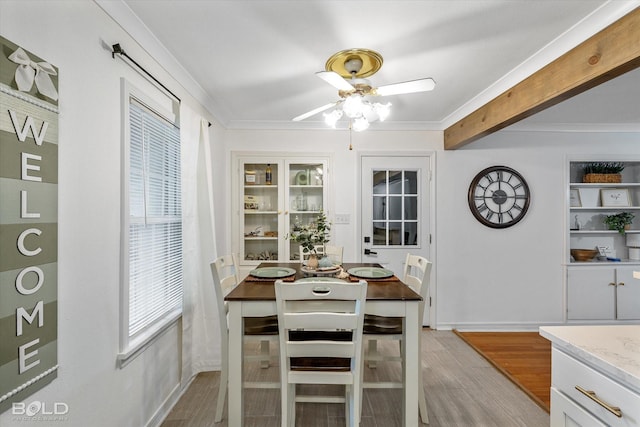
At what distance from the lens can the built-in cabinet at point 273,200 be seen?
367 centimetres

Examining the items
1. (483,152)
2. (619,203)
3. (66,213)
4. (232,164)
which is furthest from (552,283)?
(66,213)

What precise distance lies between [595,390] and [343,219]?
9.35 feet

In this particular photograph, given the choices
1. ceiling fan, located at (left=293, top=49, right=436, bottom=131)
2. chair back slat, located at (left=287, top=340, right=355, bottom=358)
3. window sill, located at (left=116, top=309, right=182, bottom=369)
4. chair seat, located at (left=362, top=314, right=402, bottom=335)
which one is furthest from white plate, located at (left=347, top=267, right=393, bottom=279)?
window sill, located at (left=116, top=309, right=182, bottom=369)

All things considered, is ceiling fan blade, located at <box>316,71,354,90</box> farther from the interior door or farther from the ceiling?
the interior door

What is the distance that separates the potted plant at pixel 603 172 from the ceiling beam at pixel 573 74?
1840 mm

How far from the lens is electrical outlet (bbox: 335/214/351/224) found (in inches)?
145

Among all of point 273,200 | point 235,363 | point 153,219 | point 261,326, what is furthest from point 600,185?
point 153,219

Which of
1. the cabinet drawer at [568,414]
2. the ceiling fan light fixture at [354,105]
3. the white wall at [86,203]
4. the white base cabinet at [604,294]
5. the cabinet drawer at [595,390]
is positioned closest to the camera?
the cabinet drawer at [595,390]

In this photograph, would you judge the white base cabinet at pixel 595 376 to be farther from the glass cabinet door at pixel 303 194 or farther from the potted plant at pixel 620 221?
the potted plant at pixel 620 221

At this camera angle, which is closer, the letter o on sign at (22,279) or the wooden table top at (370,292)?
the letter o on sign at (22,279)

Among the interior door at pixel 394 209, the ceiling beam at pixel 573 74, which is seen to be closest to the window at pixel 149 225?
the interior door at pixel 394 209

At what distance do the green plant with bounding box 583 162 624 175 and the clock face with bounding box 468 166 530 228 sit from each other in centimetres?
86

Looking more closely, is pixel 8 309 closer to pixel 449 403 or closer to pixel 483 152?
pixel 449 403

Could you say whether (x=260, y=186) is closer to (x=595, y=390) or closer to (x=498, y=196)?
(x=498, y=196)
